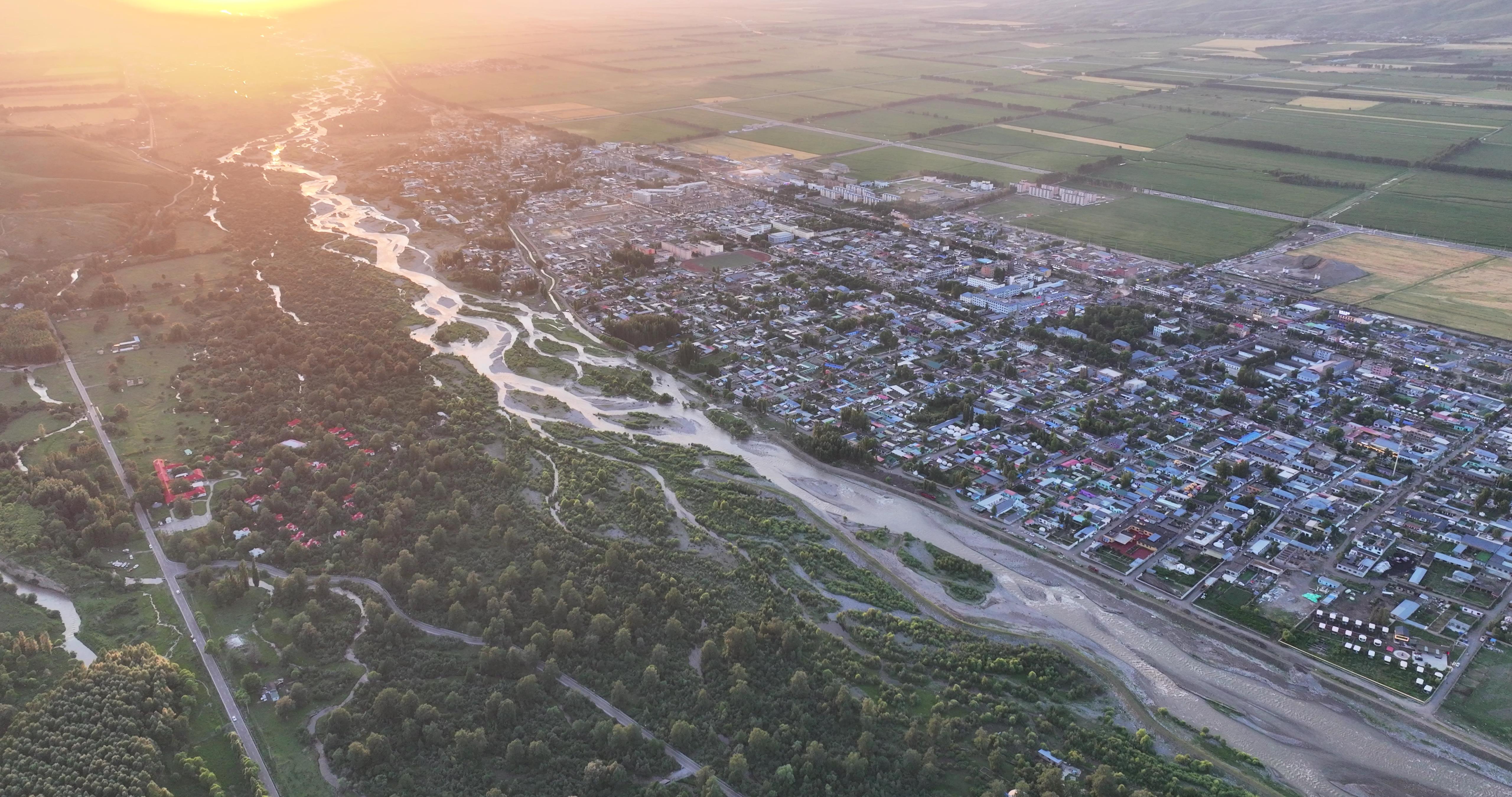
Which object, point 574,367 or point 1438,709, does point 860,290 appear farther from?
point 1438,709

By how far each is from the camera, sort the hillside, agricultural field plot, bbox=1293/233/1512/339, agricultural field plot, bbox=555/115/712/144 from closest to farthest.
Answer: agricultural field plot, bbox=1293/233/1512/339 < the hillside < agricultural field plot, bbox=555/115/712/144

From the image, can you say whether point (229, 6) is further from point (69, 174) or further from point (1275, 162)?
point (1275, 162)

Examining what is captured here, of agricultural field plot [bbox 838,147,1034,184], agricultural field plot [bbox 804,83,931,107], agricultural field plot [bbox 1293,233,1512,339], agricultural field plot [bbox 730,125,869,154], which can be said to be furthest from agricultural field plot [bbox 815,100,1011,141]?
agricultural field plot [bbox 1293,233,1512,339]

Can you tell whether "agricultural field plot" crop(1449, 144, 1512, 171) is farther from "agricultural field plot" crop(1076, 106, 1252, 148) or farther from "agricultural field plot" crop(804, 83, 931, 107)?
"agricultural field plot" crop(804, 83, 931, 107)

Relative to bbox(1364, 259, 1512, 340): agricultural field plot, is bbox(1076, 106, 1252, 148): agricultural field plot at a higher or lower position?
Result: higher

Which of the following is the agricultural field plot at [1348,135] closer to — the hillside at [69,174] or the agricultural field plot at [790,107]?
the agricultural field plot at [790,107]

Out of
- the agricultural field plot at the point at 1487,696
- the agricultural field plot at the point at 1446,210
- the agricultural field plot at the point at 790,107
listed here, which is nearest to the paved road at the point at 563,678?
the agricultural field plot at the point at 1487,696
